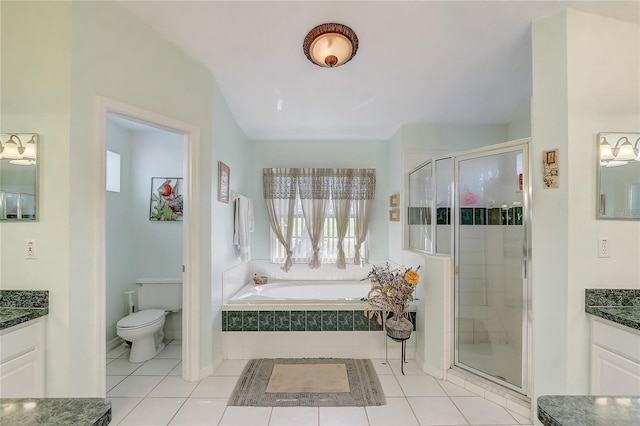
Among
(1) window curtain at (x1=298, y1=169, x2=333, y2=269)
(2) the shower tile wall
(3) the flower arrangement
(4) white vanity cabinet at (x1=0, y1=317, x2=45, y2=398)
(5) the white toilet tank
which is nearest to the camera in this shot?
(4) white vanity cabinet at (x1=0, y1=317, x2=45, y2=398)

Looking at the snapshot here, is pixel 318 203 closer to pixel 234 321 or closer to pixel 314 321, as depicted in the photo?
pixel 314 321

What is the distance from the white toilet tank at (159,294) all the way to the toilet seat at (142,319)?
10 cm

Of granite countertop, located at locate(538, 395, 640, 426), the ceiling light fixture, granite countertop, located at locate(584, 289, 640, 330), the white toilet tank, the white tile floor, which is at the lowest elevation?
the white tile floor

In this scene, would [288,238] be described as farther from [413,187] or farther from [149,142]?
[149,142]

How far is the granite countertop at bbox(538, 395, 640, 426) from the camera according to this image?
1.97 ft

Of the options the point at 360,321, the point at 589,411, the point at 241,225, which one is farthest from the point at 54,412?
the point at 241,225

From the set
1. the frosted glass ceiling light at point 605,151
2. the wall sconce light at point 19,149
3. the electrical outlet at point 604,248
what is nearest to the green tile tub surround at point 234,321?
the wall sconce light at point 19,149

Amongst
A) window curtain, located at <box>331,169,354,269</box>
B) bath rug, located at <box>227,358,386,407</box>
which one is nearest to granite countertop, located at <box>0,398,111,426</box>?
bath rug, located at <box>227,358,386,407</box>

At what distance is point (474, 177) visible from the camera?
2475mm

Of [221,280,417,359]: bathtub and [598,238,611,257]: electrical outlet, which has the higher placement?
[598,238,611,257]: electrical outlet

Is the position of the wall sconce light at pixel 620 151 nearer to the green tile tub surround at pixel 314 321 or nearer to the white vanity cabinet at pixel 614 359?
the white vanity cabinet at pixel 614 359

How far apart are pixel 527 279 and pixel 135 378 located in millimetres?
3136

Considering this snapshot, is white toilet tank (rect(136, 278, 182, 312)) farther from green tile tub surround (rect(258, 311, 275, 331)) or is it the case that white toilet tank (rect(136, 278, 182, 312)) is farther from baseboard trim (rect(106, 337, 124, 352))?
green tile tub surround (rect(258, 311, 275, 331))

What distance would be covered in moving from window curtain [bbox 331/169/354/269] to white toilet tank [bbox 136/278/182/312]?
1.94m
